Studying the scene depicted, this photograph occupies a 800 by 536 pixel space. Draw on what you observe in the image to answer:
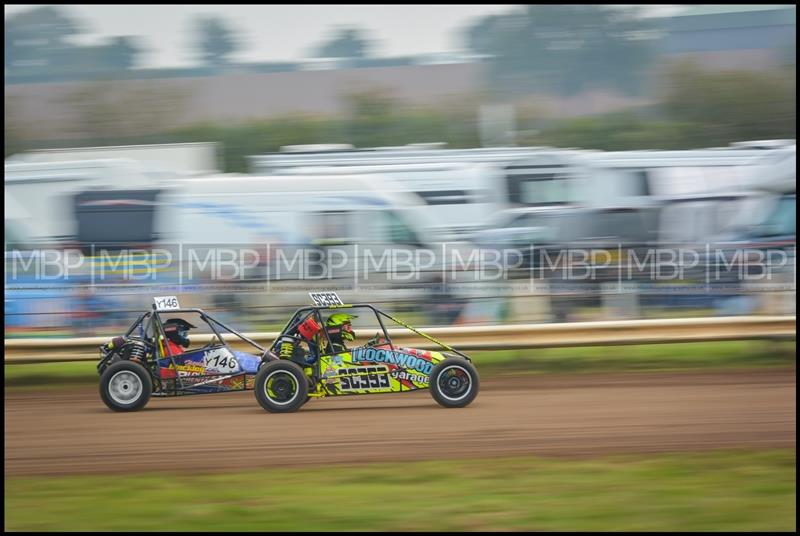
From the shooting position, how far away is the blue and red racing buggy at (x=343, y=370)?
30.0 ft

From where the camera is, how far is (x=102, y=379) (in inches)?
370

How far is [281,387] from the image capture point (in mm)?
9211

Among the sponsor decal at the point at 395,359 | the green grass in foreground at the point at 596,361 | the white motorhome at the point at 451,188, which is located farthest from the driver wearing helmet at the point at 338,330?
the white motorhome at the point at 451,188

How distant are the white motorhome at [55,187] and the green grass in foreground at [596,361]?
10.8ft

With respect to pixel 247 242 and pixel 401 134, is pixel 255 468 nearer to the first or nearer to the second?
pixel 247 242

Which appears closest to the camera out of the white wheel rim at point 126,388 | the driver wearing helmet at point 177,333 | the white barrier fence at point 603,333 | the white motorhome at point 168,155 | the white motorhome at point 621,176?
the white wheel rim at point 126,388

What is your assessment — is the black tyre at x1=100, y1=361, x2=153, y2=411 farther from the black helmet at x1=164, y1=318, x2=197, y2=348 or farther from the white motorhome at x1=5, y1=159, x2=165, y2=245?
the white motorhome at x1=5, y1=159, x2=165, y2=245

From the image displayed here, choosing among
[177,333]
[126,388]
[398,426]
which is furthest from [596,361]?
[126,388]

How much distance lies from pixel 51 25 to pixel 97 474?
155ft

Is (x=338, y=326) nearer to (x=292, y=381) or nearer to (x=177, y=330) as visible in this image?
(x=292, y=381)

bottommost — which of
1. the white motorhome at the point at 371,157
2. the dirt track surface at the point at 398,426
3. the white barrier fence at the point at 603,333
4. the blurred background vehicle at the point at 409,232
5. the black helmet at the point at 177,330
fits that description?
the dirt track surface at the point at 398,426

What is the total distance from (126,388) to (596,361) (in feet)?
19.4

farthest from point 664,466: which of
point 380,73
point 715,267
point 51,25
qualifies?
point 51,25

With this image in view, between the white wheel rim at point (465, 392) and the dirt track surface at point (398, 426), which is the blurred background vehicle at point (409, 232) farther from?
the white wheel rim at point (465, 392)
